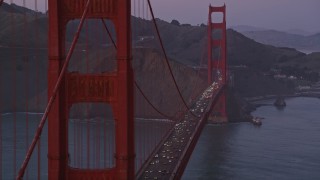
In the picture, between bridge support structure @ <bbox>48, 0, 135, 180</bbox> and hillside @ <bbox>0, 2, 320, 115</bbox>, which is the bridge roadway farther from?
bridge support structure @ <bbox>48, 0, 135, 180</bbox>

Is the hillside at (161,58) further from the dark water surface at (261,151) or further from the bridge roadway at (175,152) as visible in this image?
the dark water surface at (261,151)

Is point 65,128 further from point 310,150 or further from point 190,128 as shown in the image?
point 310,150

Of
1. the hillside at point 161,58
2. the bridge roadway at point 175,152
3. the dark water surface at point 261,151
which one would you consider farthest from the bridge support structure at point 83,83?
the hillside at point 161,58

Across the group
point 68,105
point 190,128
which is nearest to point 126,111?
point 68,105

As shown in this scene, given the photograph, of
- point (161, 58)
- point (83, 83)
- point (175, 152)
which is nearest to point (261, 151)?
point (175, 152)

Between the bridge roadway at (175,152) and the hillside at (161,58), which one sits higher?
the hillside at (161,58)
